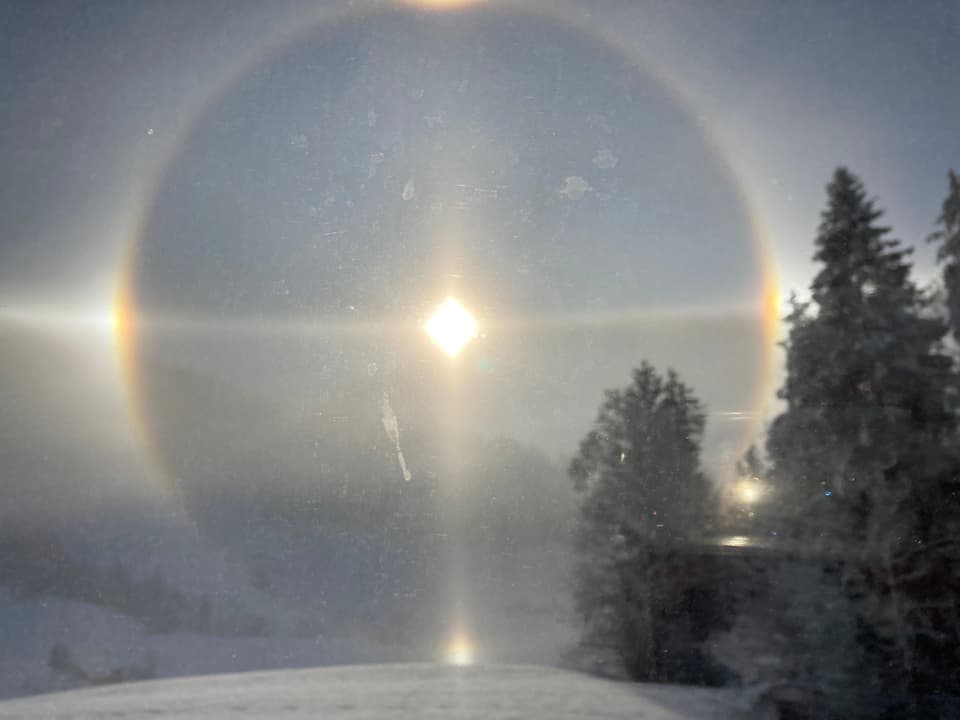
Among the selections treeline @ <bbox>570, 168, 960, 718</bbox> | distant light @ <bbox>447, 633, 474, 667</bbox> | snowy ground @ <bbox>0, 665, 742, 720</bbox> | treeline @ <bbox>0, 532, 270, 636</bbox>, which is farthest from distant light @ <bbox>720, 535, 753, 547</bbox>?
treeline @ <bbox>0, 532, 270, 636</bbox>

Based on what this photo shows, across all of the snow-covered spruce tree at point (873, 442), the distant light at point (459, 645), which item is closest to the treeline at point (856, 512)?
the snow-covered spruce tree at point (873, 442)

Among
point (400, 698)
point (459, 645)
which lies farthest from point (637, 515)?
point (459, 645)

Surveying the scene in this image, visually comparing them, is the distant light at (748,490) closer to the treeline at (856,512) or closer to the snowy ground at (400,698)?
the treeline at (856,512)

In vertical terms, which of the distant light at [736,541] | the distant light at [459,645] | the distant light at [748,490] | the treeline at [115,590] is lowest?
→ the distant light at [459,645]

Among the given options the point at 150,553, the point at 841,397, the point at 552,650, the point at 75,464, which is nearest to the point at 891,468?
the point at 841,397

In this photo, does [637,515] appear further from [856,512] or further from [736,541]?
[856,512]

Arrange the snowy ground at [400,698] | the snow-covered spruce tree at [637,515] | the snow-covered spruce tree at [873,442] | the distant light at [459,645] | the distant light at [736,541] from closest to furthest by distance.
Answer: the snowy ground at [400,698], the snow-covered spruce tree at [873,442], the distant light at [736,541], the snow-covered spruce tree at [637,515], the distant light at [459,645]

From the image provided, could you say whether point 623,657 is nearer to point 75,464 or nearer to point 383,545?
point 383,545

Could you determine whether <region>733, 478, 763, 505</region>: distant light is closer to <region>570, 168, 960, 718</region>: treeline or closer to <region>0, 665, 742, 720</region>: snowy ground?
<region>570, 168, 960, 718</region>: treeline
